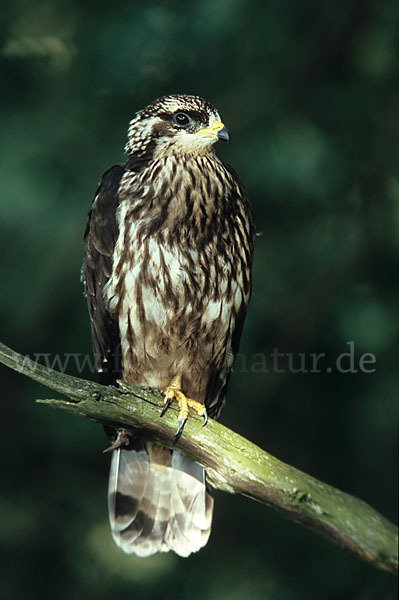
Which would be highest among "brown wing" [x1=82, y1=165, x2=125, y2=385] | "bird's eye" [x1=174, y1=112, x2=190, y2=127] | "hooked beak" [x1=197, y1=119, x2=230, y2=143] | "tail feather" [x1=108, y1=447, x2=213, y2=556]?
"bird's eye" [x1=174, y1=112, x2=190, y2=127]

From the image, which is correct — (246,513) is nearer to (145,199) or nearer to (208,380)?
(208,380)

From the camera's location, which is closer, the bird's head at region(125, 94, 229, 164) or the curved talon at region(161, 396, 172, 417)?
the curved talon at region(161, 396, 172, 417)

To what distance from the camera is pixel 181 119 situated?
3.38m

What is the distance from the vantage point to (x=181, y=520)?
3756 mm

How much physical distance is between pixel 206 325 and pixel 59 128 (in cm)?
191

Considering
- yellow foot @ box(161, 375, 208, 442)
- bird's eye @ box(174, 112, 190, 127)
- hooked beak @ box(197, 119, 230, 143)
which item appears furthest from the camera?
bird's eye @ box(174, 112, 190, 127)

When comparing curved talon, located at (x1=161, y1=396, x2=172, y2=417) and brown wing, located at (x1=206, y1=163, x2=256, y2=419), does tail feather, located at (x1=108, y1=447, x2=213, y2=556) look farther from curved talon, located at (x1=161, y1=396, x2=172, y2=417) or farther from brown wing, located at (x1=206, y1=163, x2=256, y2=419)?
curved talon, located at (x1=161, y1=396, x2=172, y2=417)

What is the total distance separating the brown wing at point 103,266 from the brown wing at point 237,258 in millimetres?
486

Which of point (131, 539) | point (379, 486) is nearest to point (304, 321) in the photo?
point (379, 486)

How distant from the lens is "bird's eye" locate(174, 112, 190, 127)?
11.0ft

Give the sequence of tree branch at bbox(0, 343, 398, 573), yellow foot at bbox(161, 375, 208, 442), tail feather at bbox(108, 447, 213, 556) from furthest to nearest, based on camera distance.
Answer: tail feather at bbox(108, 447, 213, 556)
yellow foot at bbox(161, 375, 208, 442)
tree branch at bbox(0, 343, 398, 573)

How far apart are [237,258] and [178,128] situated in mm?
651

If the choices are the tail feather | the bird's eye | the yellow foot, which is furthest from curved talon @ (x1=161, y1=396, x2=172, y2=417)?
the bird's eye

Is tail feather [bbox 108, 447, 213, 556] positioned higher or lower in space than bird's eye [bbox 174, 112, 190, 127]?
lower
